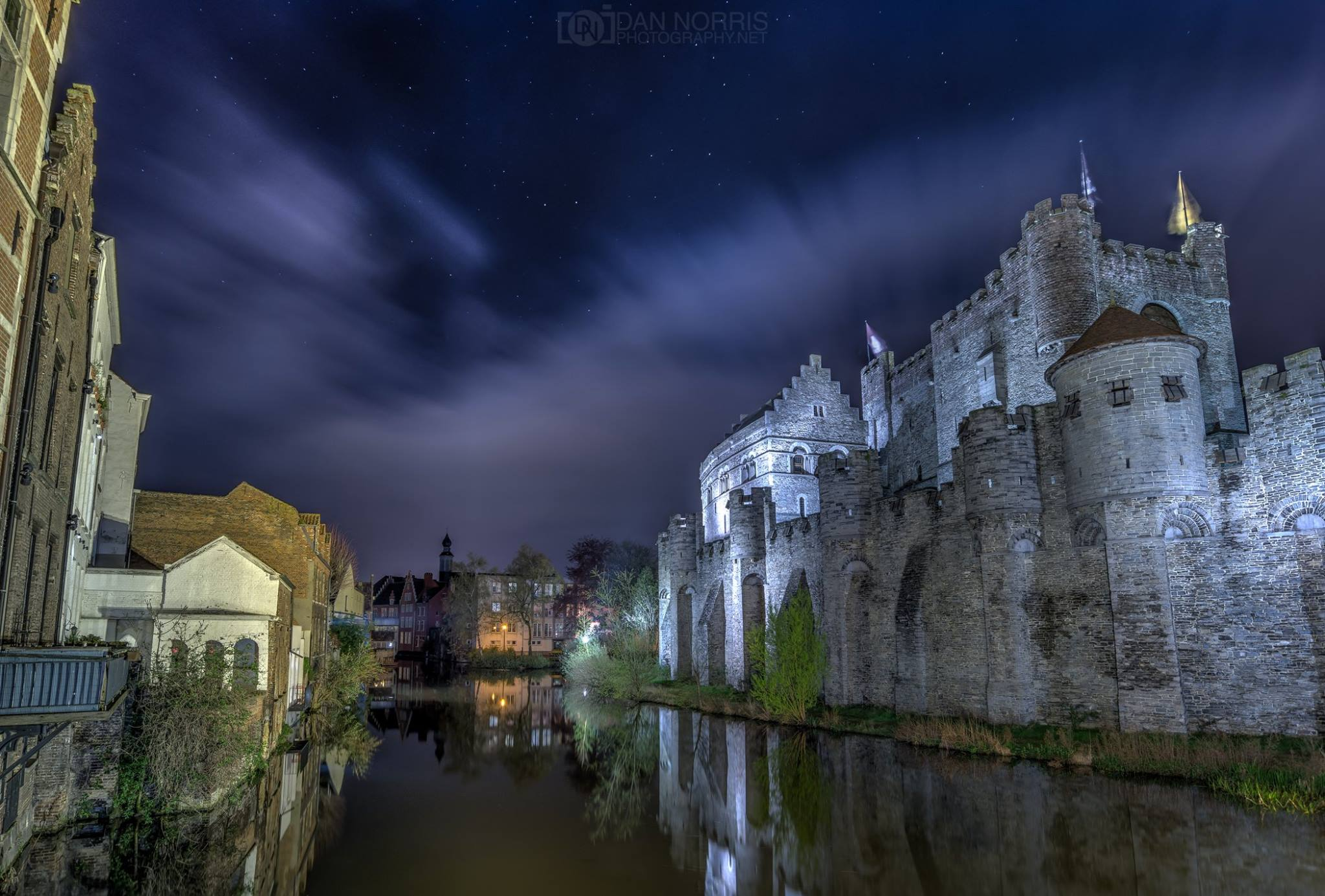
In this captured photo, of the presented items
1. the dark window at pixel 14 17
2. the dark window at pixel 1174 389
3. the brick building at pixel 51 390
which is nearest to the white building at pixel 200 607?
the brick building at pixel 51 390

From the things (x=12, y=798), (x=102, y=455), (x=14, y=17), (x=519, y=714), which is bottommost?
(x=519, y=714)

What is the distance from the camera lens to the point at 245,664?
55.9 ft

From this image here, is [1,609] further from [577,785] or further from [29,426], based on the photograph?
[577,785]

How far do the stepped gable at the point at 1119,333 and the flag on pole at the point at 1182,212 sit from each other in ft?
46.1

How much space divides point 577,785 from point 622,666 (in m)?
19.2

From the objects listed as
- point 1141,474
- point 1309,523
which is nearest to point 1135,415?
point 1141,474

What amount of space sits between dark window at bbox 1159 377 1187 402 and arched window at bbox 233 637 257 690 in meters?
22.7

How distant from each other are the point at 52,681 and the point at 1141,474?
2253cm

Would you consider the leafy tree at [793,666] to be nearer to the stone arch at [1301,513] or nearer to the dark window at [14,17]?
the stone arch at [1301,513]

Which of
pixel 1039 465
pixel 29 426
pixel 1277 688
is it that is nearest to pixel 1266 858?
pixel 1277 688

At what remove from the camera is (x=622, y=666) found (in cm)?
4000

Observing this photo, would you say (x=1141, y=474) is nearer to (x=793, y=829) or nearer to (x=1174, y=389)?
(x=1174, y=389)

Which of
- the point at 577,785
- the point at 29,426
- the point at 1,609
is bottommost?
the point at 577,785

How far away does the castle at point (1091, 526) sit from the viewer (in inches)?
759
